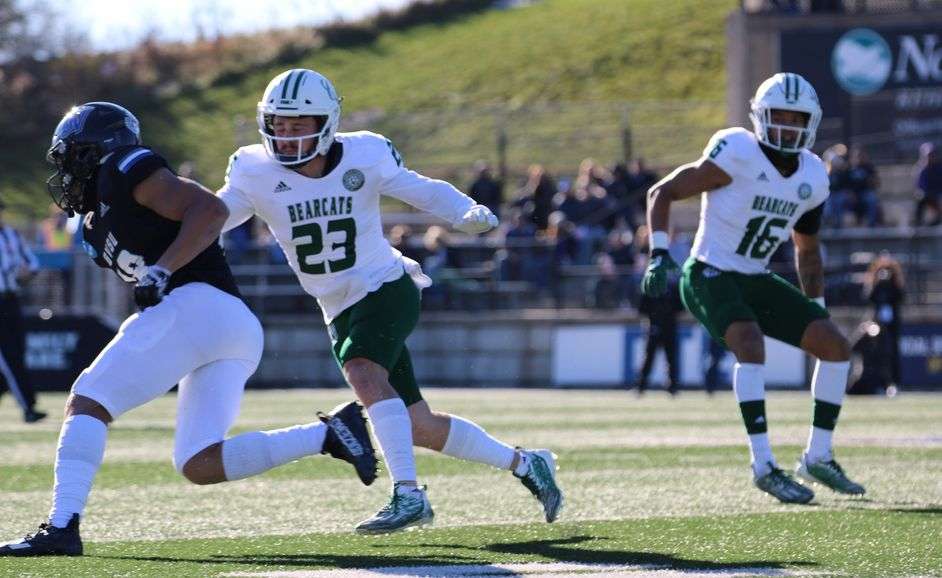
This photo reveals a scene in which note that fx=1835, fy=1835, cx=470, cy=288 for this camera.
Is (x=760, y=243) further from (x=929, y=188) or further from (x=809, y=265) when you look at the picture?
(x=929, y=188)

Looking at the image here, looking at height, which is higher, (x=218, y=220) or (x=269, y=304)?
(x=218, y=220)

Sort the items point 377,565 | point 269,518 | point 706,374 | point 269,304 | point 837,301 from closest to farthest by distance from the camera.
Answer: point 377,565
point 269,518
point 706,374
point 837,301
point 269,304

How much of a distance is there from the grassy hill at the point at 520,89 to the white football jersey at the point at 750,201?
2169cm

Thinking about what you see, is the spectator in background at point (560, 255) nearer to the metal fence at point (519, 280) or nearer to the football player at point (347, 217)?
the metal fence at point (519, 280)

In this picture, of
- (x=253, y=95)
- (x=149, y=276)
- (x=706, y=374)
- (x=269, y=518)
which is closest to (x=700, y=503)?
(x=269, y=518)

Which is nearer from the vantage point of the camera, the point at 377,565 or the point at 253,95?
the point at 377,565

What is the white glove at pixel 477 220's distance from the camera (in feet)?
21.3

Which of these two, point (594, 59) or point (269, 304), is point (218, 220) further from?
point (594, 59)

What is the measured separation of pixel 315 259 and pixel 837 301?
16.0 m

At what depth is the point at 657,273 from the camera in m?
7.84

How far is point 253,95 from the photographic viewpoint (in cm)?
4394

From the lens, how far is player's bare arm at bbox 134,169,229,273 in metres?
5.97

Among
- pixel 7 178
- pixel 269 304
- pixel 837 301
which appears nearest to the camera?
pixel 837 301

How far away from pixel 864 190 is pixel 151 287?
722 inches
